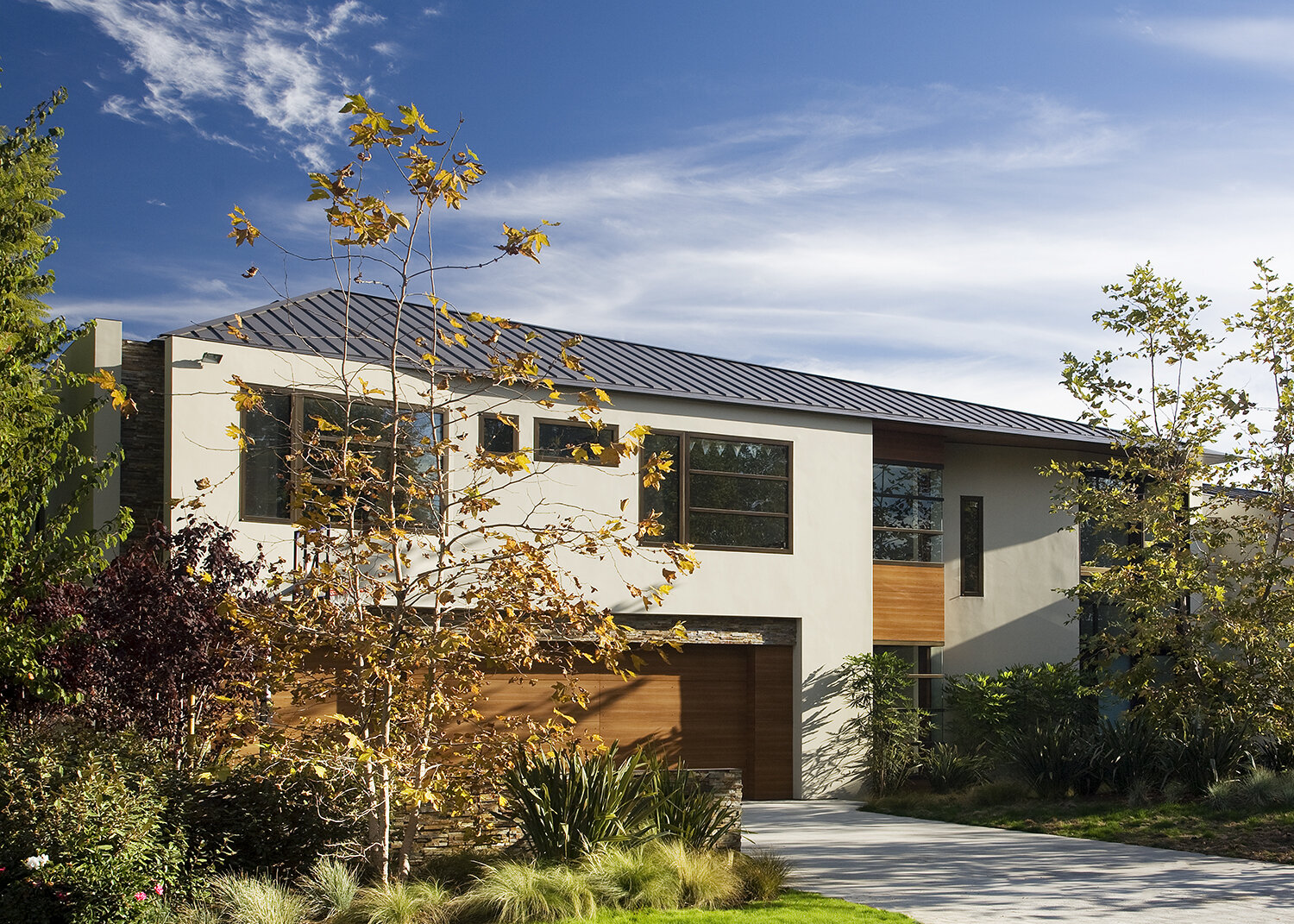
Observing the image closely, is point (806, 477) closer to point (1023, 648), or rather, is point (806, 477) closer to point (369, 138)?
point (1023, 648)

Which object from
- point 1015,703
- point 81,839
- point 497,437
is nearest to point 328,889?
point 81,839

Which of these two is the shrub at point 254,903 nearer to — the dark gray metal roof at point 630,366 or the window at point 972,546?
the dark gray metal roof at point 630,366

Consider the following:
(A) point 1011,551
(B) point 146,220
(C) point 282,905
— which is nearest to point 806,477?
(A) point 1011,551

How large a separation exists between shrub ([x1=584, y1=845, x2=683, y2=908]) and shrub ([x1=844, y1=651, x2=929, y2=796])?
9317mm

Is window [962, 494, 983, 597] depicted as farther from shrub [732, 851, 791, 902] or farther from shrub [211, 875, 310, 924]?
shrub [211, 875, 310, 924]

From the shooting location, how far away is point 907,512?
1980 centimetres

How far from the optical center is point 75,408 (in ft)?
51.0

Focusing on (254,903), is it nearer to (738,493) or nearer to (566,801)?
(566,801)

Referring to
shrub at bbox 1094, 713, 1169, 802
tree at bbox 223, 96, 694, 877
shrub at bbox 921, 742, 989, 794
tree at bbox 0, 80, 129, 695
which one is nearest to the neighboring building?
shrub at bbox 921, 742, 989, 794

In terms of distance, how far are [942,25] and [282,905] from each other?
9577 millimetres

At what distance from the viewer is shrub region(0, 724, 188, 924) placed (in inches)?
295

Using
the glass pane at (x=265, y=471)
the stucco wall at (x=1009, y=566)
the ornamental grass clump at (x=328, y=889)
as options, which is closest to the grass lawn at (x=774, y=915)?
the ornamental grass clump at (x=328, y=889)

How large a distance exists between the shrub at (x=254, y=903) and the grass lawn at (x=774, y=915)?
6.07ft

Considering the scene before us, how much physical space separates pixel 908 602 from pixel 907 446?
2613mm
